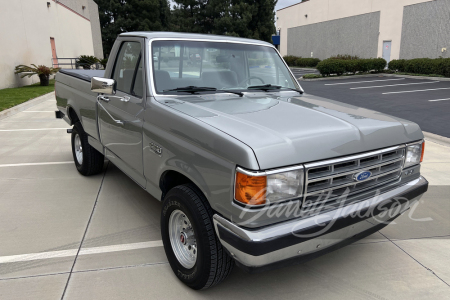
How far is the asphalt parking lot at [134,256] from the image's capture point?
9.32 feet

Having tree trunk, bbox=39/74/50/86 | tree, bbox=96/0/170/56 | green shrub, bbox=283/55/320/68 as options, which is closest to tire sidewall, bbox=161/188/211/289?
tree trunk, bbox=39/74/50/86

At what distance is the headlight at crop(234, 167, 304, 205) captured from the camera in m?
2.16

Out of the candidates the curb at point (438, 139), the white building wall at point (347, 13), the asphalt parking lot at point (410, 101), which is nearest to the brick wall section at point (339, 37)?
the white building wall at point (347, 13)

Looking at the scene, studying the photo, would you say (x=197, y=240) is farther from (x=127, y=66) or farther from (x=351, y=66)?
(x=351, y=66)

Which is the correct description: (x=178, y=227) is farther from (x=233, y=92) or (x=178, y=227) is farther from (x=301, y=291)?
(x=233, y=92)

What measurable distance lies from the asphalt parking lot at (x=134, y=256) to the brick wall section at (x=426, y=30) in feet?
75.9

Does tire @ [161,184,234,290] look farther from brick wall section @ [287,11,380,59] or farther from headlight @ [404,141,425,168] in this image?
brick wall section @ [287,11,380,59]

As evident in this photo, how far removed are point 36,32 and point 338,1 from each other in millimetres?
26388

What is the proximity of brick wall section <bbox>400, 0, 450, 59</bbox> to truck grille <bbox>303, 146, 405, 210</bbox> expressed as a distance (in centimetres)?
2537

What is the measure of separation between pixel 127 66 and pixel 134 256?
6.46 feet

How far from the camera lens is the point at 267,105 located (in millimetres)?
3133

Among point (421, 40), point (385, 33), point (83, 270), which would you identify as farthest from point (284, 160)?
point (385, 33)

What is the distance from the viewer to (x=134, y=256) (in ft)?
10.9

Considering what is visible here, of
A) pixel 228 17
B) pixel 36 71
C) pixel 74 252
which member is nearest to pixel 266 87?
pixel 74 252
